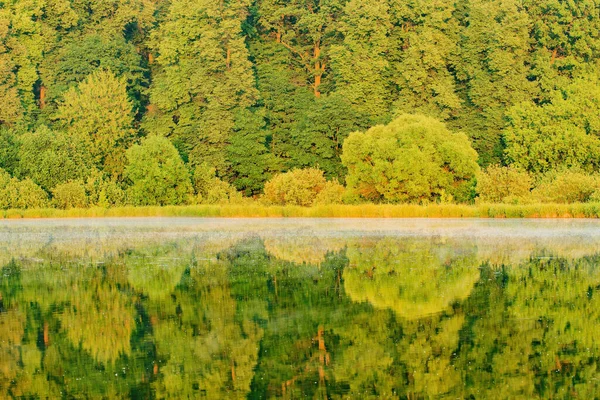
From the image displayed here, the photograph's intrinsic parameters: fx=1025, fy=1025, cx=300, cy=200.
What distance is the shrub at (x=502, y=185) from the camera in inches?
2009

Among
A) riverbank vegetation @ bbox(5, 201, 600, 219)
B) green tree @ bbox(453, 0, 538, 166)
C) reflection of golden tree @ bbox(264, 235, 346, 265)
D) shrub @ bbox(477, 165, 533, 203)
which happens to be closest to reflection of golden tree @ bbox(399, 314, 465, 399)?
reflection of golden tree @ bbox(264, 235, 346, 265)

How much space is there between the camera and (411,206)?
46812 millimetres

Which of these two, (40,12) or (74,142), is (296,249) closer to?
(74,142)

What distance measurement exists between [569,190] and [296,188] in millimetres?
15362

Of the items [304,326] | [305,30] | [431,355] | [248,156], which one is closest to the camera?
[431,355]

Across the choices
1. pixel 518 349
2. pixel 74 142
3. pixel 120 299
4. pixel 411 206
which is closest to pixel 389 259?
pixel 120 299

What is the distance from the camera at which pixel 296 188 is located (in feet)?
189

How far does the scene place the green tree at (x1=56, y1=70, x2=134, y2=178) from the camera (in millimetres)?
66188

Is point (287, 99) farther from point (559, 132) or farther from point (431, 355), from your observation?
point (431, 355)

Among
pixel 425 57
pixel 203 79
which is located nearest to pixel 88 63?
pixel 203 79

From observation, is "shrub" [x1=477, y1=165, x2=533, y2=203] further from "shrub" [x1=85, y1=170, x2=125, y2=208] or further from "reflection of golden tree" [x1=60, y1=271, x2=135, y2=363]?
"reflection of golden tree" [x1=60, y1=271, x2=135, y2=363]

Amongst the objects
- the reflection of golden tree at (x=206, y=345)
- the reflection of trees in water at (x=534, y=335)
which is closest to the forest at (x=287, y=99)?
the reflection of trees in water at (x=534, y=335)

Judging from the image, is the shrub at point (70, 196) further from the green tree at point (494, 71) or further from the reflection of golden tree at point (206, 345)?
the reflection of golden tree at point (206, 345)

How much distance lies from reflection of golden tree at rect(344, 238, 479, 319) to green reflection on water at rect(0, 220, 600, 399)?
0.17 ft
